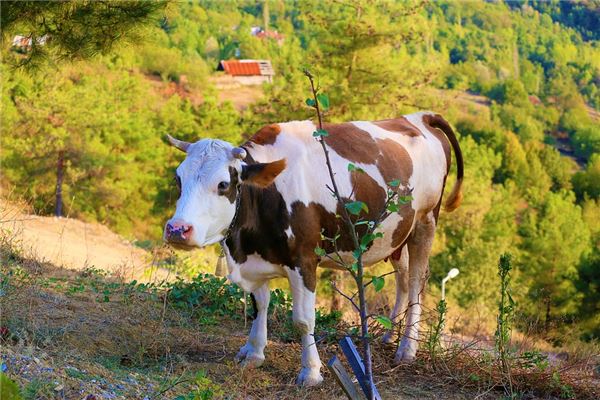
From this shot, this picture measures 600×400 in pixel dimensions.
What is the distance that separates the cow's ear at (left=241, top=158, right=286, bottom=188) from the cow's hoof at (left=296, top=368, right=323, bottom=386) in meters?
1.46

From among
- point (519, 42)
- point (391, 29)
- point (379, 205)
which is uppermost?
point (379, 205)

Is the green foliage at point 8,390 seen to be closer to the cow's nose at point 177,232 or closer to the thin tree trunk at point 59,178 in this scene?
the cow's nose at point 177,232

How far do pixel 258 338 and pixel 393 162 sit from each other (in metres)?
1.86

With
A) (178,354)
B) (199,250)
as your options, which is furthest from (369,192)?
(199,250)

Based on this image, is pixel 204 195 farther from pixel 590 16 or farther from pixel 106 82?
pixel 590 16

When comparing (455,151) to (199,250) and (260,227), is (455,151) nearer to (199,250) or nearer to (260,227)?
(260,227)

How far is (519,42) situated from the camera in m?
150

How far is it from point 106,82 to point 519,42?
124787 mm

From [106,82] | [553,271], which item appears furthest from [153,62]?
[553,271]

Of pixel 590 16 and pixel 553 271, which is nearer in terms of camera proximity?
pixel 553 271

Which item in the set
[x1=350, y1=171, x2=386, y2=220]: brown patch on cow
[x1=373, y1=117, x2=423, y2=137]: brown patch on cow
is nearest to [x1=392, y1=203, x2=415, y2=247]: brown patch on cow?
[x1=350, y1=171, x2=386, y2=220]: brown patch on cow

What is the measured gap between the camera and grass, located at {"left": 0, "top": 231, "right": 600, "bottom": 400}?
5.17 m

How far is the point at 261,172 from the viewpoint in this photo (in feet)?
19.0

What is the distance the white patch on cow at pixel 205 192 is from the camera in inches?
215
